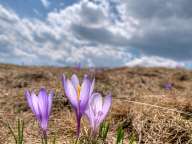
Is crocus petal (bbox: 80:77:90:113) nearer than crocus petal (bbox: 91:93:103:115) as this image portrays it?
Yes

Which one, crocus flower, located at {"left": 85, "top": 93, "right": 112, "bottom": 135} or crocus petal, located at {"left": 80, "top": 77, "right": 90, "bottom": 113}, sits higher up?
crocus petal, located at {"left": 80, "top": 77, "right": 90, "bottom": 113}

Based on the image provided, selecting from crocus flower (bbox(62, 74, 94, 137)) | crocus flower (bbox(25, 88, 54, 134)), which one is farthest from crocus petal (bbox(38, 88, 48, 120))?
crocus flower (bbox(62, 74, 94, 137))

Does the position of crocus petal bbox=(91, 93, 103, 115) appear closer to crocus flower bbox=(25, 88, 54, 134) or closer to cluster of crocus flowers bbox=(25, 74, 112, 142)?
cluster of crocus flowers bbox=(25, 74, 112, 142)

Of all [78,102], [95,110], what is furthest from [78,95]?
[95,110]

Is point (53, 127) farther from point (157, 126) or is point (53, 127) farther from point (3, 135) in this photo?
point (157, 126)

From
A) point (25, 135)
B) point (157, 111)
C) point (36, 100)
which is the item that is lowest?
point (25, 135)

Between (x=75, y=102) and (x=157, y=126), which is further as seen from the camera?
(x=157, y=126)

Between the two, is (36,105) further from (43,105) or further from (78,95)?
(78,95)

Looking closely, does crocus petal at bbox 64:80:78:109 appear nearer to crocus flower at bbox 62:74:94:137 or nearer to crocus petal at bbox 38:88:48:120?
crocus flower at bbox 62:74:94:137

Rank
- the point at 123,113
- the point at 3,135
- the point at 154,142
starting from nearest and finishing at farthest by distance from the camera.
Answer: the point at 154,142, the point at 3,135, the point at 123,113

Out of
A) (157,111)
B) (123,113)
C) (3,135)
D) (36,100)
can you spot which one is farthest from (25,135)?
(36,100)

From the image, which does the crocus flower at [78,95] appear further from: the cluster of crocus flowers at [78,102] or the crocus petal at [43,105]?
the crocus petal at [43,105]
